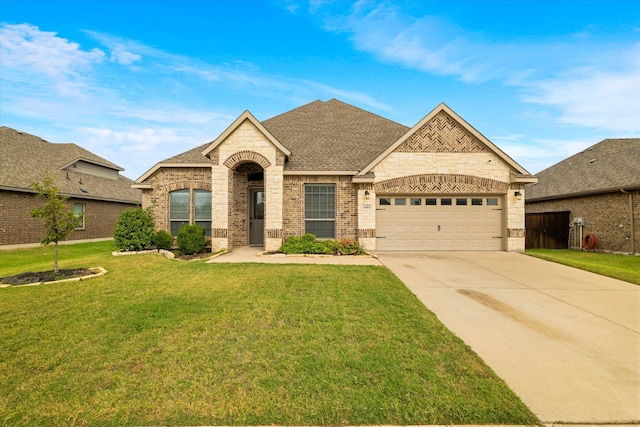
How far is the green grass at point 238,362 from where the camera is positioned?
251 cm

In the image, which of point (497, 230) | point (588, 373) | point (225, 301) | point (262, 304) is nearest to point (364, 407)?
point (588, 373)

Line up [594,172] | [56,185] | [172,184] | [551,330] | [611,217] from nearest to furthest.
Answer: [551,330] < [172,184] < [611,217] < [594,172] < [56,185]

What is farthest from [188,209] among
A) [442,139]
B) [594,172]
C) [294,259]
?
[594,172]

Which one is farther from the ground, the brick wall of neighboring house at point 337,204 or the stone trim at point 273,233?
the brick wall of neighboring house at point 337,204

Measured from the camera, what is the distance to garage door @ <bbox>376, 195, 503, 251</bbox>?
507 inches

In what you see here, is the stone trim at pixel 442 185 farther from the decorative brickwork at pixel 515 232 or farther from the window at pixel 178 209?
the window at pixel 178 209

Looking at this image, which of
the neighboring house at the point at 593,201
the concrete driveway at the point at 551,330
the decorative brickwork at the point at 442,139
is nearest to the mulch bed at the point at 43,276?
the concrete driveway at the point at 551,330

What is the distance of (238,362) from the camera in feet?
10.9

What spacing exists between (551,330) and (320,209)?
9725 mm

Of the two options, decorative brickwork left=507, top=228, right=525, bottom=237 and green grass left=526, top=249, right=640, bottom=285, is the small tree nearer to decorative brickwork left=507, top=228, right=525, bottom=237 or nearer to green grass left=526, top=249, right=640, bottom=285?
green grass left=526, top=249, right=640, bottom=285

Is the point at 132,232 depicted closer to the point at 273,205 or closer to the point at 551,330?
the point at 273,205

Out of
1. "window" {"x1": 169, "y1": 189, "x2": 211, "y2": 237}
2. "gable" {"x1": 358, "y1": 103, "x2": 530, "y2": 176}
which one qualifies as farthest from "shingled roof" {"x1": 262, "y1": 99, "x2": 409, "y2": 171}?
"window" {"x1": 169, "y1": 189, "x2": 211, "y2": 237}

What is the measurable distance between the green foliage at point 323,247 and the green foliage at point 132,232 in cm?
586

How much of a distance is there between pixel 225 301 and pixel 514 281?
734 centimetres
